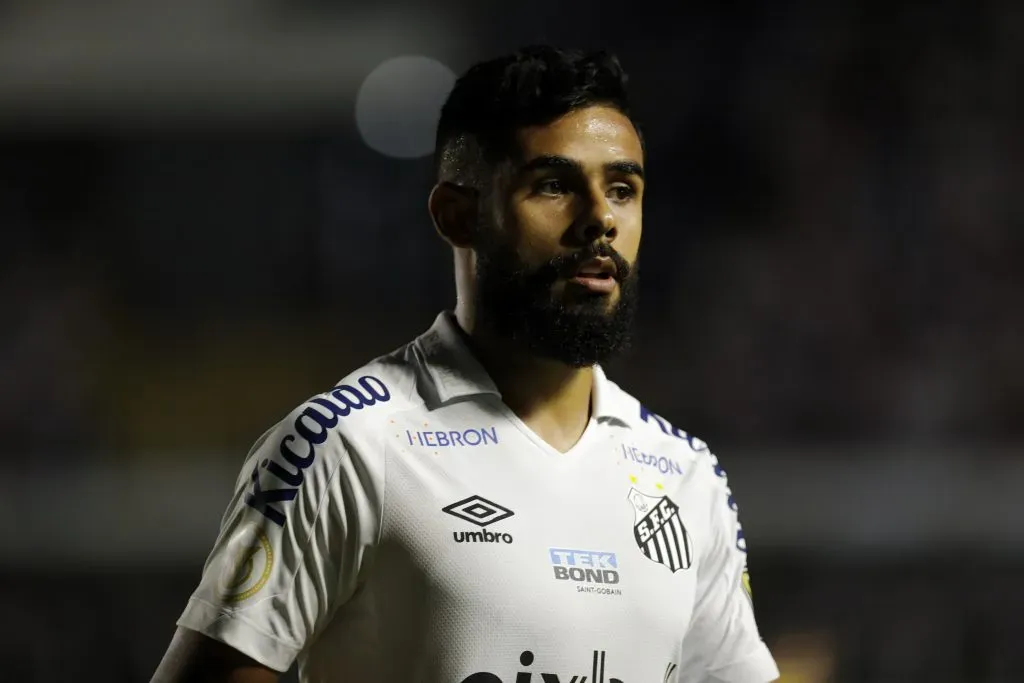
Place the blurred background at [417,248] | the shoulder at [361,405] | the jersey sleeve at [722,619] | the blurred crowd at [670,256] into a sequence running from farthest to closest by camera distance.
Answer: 1. the blurred crowd at [670,256]
2. the blurred background at [417,248]
3. the jersey sleeve at [722,619]
4. the shoulder at [361,405]

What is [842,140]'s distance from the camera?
7066mm

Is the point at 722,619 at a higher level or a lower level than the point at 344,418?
lower

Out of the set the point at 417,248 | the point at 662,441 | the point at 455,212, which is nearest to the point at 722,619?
the point at 662,441

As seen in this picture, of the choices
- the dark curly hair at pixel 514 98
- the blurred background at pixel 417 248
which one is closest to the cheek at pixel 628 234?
the dark curly hair at pixel 514 98

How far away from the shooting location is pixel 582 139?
94.5 inches

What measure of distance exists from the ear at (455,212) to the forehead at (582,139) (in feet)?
0.56

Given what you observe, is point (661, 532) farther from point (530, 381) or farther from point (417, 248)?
point (417, 248)

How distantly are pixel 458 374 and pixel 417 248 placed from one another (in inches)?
177

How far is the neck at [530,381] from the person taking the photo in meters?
2.46

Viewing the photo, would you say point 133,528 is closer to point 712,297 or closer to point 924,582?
point 712,297

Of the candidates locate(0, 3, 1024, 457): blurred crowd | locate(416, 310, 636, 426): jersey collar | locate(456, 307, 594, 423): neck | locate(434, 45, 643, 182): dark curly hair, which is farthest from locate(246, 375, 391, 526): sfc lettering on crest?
locate(0, 3, 1024, 457): blurred crowd

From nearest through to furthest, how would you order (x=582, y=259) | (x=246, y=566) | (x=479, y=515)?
1. (x=246, y=566)
2. (x=479, y=515)
3. (x=582, y=259)

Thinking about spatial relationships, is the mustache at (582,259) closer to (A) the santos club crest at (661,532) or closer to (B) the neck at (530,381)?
(B) the neck at (530,381)

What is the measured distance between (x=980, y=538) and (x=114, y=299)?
4.41 m
